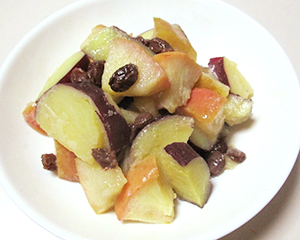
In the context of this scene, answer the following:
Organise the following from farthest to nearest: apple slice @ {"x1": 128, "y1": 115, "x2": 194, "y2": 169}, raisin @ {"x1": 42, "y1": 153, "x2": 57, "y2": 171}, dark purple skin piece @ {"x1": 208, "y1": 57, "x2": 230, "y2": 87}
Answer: dark purple skin piece @ {"x1": 208, "y1": 57, "x2": 230, "y2": 87} → raisin @ {"x1": 42, "y1": 153, "x2": 57, "y2": 171} → apple slice @ {"x1": 128, "y1": 115, "x2": 194, "y2": 169}

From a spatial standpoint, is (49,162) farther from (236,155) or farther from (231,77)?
(231,77)

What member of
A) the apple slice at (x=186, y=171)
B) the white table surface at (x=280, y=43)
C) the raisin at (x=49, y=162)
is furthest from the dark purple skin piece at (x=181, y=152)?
the raisin at (x=49, y=162)

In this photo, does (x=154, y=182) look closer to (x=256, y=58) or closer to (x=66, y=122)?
(x=66, y=122)

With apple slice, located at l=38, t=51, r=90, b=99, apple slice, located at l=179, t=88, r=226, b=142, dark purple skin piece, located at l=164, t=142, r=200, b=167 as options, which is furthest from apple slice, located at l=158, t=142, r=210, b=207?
apple slice, located at l=38, t=51, r=90, b=99

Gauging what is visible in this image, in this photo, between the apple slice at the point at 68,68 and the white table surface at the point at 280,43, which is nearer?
the white table surface at the point at 280,43

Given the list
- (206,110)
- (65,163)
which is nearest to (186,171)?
(206,110)

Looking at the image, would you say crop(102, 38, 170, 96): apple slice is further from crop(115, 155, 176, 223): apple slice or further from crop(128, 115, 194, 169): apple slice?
crop(115, 155, 176, 223): apple slice

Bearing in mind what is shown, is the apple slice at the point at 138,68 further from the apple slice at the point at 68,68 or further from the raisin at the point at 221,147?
the raisin at the point at 221,147
